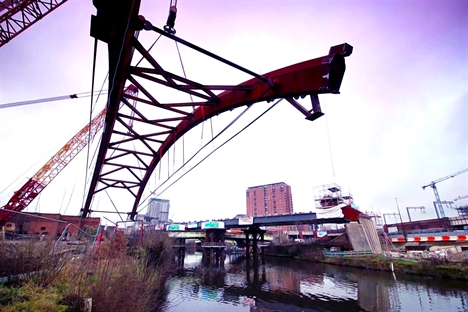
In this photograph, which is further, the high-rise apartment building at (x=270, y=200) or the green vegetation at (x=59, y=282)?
the high-rise apartment building at (x=270, y=200)

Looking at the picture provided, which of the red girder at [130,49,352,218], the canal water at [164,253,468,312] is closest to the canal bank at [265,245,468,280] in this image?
the canal water at [164,253,468,312]

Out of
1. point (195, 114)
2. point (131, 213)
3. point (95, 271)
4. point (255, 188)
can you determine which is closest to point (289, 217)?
point (131, 213)

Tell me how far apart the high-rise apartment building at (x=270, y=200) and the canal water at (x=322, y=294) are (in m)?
108

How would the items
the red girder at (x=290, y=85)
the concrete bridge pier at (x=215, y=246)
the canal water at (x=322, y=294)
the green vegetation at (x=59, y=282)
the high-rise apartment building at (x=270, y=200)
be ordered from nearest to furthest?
1. the green vegetation at (x=59, y=282)
2. the red girder at (x=290, y=85)
3. the canal water at (x=322, y=294)
4. the concrete bridge pier at (x=215, y=246)
5. the high-rise apartment building at (x=270, y=200)

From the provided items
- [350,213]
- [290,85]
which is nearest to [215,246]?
[350,213]

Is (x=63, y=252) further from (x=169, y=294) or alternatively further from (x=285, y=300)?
(x=285, y=300)

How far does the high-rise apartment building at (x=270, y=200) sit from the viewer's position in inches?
5143

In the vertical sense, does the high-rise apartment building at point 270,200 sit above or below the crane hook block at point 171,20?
above

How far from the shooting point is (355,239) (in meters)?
31.5

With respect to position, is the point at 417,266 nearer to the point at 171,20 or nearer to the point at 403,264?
the point at 403,264

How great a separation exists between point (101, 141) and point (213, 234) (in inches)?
1030

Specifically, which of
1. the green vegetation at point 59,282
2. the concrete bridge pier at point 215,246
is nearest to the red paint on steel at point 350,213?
the concrete bridge pier at point 215,246

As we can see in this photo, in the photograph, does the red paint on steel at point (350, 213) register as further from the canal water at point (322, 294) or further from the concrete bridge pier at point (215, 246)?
the concrete bridge pier at point (215, 246)

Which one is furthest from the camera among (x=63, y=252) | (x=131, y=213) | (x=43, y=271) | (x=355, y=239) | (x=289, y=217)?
(x=289, y=217)
